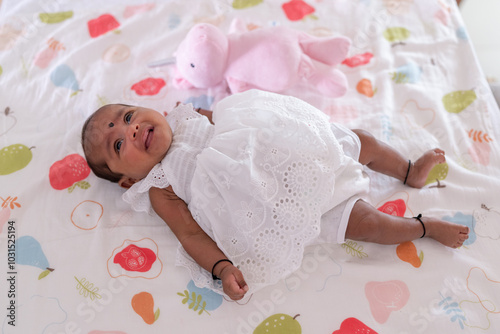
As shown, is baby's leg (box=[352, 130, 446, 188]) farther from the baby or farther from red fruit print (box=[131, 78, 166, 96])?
red fruit print (box=[131, 78, 166, 96])

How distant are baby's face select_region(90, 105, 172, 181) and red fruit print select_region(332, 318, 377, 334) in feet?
1.98

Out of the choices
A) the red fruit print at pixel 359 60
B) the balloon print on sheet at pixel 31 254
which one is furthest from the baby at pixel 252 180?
the red fruit print at pixel 359 60

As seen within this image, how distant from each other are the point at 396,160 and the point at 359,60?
0.46 metres

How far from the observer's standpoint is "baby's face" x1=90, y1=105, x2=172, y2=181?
3.52 feet

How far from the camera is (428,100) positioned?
132 centimetres

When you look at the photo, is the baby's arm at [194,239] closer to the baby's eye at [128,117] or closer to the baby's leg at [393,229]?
the baby's eye at [128,117]

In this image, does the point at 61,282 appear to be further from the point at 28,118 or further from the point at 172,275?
the point at 28,118

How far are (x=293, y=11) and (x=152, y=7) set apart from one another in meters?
0.53

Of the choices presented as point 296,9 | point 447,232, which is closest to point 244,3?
point 296,9

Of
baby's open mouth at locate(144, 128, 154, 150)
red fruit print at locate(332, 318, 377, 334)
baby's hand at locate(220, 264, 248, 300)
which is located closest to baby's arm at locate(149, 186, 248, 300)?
baby's hand at locate(220, 264, 248, 300)

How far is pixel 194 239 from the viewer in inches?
40.4

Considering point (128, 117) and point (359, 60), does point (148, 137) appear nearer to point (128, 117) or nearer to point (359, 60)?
point (128, 117)

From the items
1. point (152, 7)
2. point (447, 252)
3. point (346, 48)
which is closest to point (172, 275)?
point (447, 252)

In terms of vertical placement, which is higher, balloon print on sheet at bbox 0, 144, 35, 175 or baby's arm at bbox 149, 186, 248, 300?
balloon print on sheet at bbox 0, 144, 35, 175
